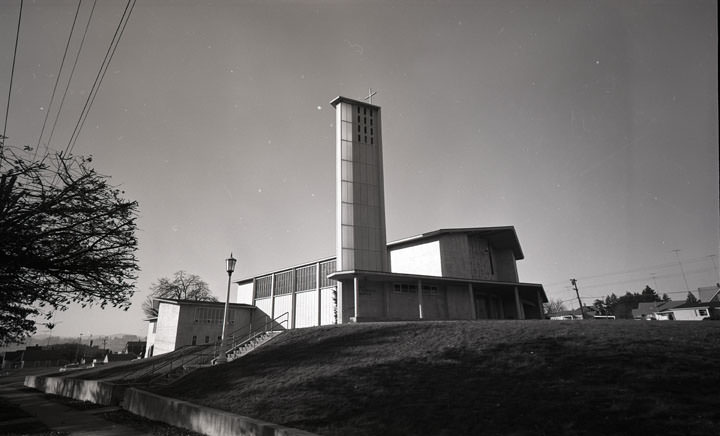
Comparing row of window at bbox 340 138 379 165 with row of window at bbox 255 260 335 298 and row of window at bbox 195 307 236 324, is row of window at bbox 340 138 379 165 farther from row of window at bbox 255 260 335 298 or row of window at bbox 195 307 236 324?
row of window at bbox 195 307 236 324

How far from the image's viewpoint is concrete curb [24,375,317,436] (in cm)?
878

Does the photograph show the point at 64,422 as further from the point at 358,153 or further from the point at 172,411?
the point at 358,153

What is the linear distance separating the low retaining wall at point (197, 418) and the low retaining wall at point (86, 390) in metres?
0.99

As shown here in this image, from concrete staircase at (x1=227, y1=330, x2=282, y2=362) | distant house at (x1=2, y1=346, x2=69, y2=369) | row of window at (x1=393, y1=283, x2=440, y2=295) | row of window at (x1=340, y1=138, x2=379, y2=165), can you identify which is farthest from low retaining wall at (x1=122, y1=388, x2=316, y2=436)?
distant house at (x1=2, y1=346, x2=69, y2=369)

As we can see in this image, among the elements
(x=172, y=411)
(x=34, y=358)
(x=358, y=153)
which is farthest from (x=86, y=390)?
(x=34, y=358)

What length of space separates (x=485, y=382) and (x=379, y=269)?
1828 centimetres

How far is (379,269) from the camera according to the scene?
28.6 metres

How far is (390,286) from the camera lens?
88.1 ft

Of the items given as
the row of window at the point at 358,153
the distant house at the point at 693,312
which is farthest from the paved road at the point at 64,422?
the distant house at the point at 693,312

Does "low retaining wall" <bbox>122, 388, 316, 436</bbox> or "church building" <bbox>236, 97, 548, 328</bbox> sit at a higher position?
"church building" <bbox>236, 97, 548, 328</bbox>

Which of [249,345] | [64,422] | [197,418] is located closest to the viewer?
[197,418]

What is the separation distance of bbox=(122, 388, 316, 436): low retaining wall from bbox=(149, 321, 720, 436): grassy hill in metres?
0.83

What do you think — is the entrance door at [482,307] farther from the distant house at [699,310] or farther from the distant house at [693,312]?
the distant house at [693,312]

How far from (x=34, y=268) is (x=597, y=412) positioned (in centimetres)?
1309
